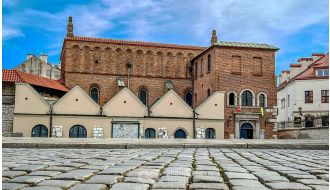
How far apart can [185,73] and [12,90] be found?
21.8 meters

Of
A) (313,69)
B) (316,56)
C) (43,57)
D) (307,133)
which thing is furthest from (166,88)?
(43,57)

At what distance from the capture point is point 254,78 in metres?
44.5

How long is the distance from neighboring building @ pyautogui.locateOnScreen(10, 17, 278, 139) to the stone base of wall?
2.85m

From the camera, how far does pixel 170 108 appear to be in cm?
3922

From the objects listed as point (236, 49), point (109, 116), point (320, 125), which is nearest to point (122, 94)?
point (109, 116)

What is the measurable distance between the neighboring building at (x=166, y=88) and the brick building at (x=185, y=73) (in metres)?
0.10

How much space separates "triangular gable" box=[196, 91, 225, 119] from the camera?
39.6 meters

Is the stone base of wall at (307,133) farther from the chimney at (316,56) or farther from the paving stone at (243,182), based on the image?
the paving stone at (243,182)

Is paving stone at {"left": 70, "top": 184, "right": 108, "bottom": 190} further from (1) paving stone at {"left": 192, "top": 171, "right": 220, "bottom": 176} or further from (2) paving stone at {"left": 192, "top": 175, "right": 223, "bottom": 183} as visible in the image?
(1) paving stone at {"left": 192, "top": 171, "right": 220, "bottom": 176}

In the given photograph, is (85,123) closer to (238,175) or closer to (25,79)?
(25,79)

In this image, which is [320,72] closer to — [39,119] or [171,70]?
[171,70]

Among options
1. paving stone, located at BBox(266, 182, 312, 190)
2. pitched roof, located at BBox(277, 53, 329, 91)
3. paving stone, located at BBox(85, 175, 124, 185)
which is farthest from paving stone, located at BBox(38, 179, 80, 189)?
pitched roof, located at BBox(277, 53, 329, 91)

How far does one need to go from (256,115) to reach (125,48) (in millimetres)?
17887

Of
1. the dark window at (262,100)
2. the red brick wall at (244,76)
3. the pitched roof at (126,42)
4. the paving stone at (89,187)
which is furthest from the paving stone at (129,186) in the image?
the pitched roof at (126,42)
